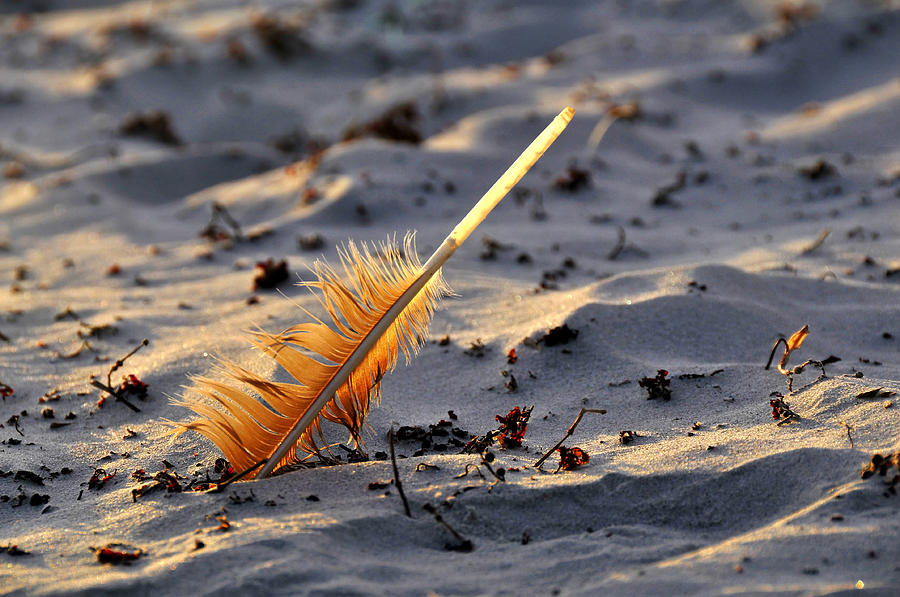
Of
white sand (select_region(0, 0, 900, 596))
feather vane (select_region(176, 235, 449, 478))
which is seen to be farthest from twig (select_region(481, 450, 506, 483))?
feather vane (select_region(176, 235, 449, 478))

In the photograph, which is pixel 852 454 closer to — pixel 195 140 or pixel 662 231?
pixel 662 231

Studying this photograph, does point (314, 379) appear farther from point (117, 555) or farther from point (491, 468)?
point (117, 555)

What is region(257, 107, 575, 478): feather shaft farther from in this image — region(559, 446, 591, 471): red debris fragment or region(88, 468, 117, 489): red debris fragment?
region(559, 446, 591, 471): red debris fragment

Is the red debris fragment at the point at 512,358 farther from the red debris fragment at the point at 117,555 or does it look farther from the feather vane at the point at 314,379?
the red debris fragment at the point at 117,555

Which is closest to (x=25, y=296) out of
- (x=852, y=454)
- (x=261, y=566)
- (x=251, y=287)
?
(x=251, y=287)

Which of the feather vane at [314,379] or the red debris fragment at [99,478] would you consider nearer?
the feather vane at [314,379]

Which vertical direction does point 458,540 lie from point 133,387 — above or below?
below

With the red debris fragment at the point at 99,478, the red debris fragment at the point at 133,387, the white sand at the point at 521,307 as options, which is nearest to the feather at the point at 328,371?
the white sand at the point at 521,307

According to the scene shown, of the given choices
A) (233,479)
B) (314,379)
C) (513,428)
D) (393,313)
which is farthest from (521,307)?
(233,479)
